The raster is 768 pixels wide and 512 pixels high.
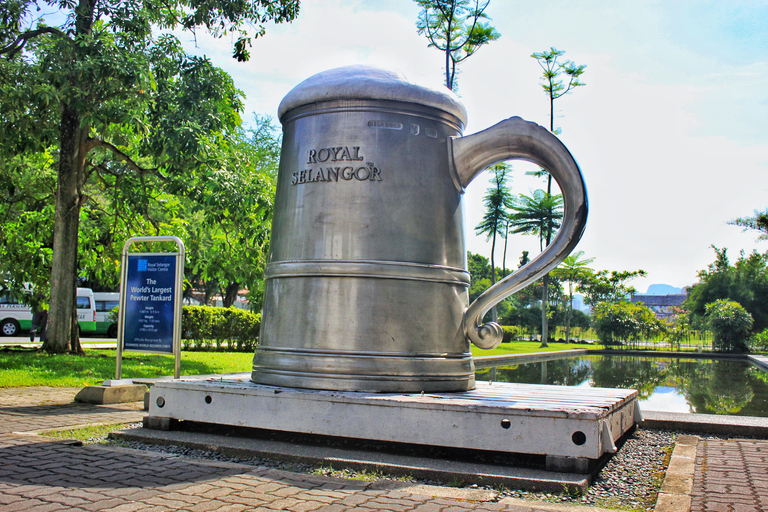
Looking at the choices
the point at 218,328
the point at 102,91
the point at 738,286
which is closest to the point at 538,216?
the point at 738,286

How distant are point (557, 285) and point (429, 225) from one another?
40620 millimetres

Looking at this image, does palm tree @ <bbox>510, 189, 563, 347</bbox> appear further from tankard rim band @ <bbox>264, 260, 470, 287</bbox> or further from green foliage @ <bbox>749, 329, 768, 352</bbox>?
tankard rim band @ <bbox>264, 260, 470, 287</bbox>

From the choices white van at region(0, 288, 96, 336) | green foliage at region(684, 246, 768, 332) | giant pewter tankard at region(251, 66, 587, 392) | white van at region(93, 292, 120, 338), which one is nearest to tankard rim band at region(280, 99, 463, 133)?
giant pewter tankard at region(251, 66, 587, 392)

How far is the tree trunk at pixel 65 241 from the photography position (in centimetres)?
1186

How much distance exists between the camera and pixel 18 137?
1112 cm

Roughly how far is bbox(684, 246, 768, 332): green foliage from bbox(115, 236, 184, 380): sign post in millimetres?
29695

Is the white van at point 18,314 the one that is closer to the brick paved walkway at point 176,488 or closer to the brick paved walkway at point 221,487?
the brick paved walkway at point 176,488

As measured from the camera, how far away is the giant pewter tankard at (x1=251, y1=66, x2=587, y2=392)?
14.3ft

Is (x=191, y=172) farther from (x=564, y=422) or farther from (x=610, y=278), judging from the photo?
(x=610, y=278)

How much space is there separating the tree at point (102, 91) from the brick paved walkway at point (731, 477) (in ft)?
29.6

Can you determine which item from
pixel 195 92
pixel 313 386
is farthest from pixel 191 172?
pixel 313 386

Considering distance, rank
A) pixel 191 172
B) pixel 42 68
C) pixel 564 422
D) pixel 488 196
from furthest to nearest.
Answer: pixel 488 196, pixel 191 172, pixel 42 68, pixel 564 422

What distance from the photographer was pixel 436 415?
12.5ft

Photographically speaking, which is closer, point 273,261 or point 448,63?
point 273,261
